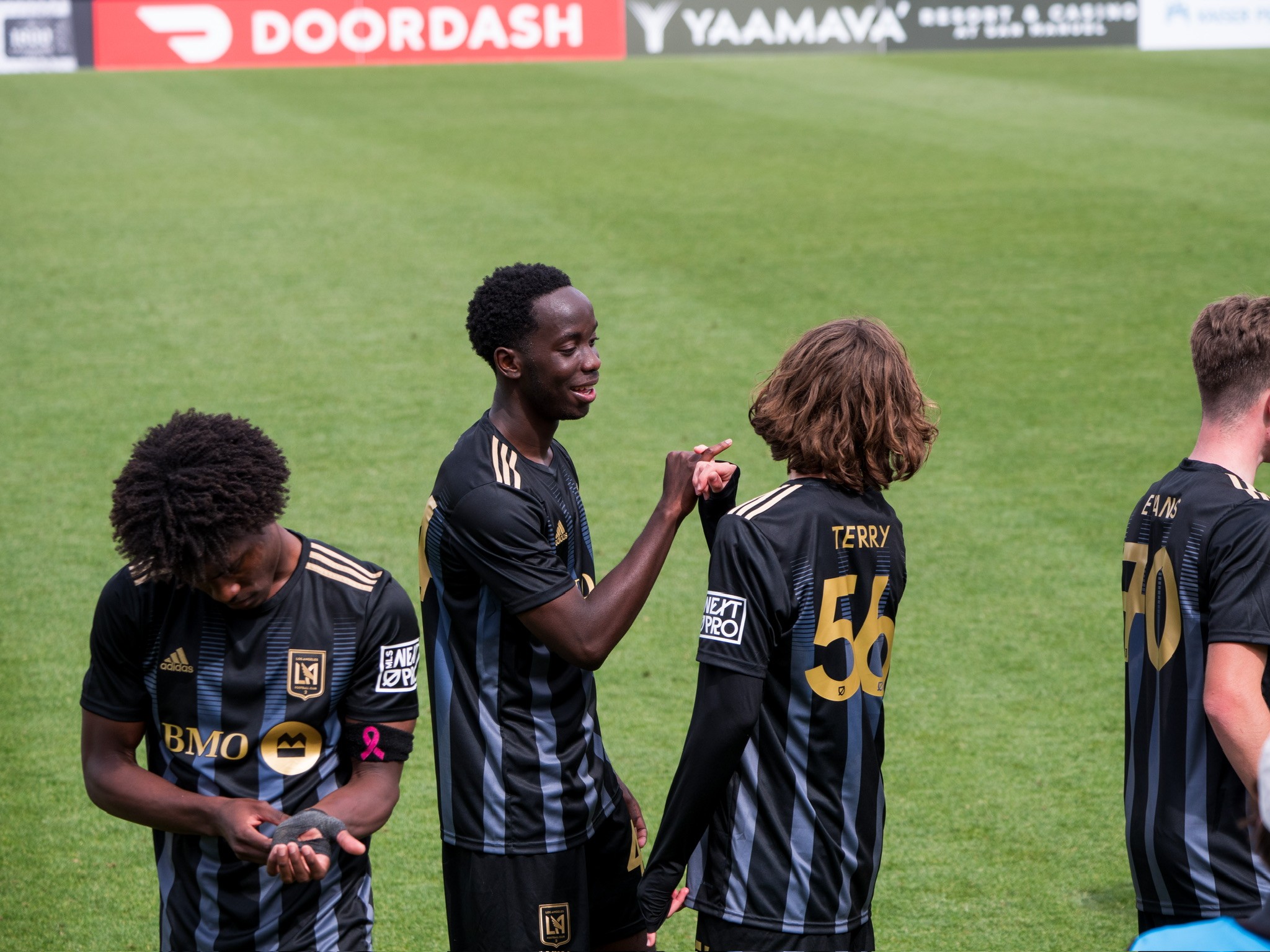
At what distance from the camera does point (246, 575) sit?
2.97 metres

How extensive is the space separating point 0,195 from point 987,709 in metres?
13.9

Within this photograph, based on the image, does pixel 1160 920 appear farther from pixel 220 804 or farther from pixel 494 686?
pixel 220 804

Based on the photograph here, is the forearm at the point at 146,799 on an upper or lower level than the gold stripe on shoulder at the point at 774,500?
lower

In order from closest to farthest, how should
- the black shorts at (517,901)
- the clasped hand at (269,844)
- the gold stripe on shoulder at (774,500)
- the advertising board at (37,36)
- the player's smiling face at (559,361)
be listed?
the clasped hand at (269,844)
the gold stripe on shoulder at (774,500)
the black shorts at (517,901)
the player's smiling face at (559,361)
the advertising board at (37,36)

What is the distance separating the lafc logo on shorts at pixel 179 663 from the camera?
299 cm

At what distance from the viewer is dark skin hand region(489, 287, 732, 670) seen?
330cm

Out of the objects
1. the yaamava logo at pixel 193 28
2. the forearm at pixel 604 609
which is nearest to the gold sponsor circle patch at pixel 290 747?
the forearm at pixel 604 609

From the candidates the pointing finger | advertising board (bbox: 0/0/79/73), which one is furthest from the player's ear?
advertising board (bbox: 0/0/79/73)

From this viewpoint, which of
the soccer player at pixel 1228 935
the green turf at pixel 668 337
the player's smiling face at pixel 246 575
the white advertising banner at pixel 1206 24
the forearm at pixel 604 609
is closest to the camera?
the soccer player at pixel 1228 935

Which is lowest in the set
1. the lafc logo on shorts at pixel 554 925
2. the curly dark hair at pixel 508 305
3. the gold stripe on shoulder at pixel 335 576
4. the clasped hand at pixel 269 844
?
the lafc logo on shorts at pixel 554 925

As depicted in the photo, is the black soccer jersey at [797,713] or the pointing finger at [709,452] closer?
the black soccer jersey at [797,713]

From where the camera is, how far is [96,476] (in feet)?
30.8

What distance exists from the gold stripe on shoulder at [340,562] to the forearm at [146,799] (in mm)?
536

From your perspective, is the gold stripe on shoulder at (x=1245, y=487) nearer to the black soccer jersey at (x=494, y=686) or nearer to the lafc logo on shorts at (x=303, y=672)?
the black soccer jersey at (x=494, y=686)
